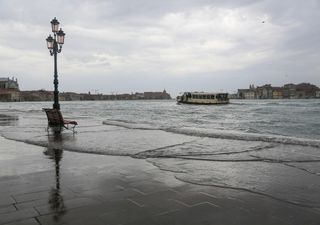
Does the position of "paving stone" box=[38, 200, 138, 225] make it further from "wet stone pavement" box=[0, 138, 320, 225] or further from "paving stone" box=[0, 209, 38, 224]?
"paving stone" box=[0, 209, 38, 224]

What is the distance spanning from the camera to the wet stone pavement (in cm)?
440

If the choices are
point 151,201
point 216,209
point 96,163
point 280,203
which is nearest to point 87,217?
point 151,201

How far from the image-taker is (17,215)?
457 centimetres

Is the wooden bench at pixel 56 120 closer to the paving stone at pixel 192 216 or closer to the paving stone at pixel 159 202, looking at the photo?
the paving stone at pixel 159 202

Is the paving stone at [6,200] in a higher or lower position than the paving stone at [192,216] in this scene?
lower

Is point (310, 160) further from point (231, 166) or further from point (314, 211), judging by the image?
point (314, 211)

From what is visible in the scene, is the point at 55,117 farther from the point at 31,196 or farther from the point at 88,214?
the point at 88,214

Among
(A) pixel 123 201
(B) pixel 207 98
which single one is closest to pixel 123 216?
(A) pixel 123 201

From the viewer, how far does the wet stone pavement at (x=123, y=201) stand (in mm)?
4402

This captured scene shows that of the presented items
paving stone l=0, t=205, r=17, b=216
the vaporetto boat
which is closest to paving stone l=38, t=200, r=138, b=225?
paving stone l=0, t=205, r=17, b=216

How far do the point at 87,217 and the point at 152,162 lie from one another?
4316 millimetres

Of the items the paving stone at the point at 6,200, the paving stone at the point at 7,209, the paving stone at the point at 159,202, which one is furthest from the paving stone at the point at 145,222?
the paving stone at the point at 6,200

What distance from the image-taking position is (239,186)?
20.4ft

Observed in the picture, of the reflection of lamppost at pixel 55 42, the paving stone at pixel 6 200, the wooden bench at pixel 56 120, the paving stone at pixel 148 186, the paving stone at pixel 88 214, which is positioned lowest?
the paving stone at pixel 6 200
